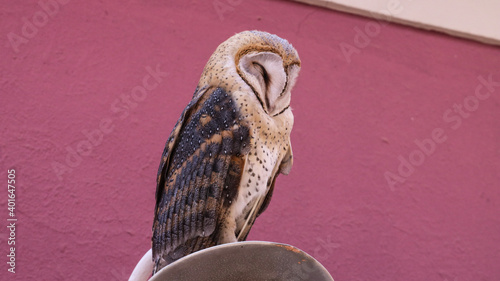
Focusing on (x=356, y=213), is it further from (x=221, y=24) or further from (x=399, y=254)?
(x=221, y=24)

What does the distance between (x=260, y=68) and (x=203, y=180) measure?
0.75 ft

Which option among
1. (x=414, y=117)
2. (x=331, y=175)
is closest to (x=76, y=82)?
(x=331, y=175)

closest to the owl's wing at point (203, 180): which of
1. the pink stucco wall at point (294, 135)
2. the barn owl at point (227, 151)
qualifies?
the barn owl at point (227, 151)

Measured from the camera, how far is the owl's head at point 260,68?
89 centimetres

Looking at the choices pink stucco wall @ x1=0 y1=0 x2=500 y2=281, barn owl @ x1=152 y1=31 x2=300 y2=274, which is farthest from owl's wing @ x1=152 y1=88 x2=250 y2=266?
pink stucco wall @ x1=0 y1=0 x2=500 y2=281

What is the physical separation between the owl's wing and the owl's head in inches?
1.5

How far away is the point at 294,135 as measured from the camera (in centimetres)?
174

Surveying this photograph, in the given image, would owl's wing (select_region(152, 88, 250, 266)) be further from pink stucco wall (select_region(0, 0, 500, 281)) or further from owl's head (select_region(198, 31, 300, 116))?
pink stucco wall (select_region(0, 0, 500, 281))

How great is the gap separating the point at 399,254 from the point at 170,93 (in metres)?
1.02

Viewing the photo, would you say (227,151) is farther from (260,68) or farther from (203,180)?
(260,68)

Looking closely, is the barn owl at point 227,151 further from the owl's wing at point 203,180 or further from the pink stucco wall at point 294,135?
the pink stucco wall at point 294,135

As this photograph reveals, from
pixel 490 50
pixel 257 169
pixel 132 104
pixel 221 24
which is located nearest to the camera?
pixel 257 169

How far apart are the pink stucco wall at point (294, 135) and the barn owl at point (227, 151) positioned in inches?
27.6

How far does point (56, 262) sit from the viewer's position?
4.93 feet
